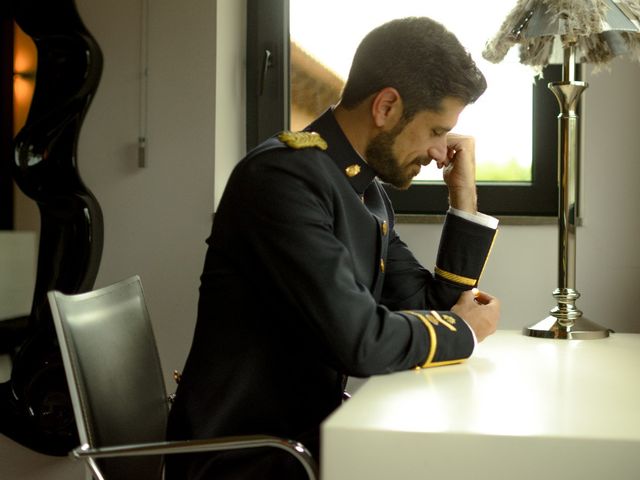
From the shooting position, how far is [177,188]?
242 centimetres

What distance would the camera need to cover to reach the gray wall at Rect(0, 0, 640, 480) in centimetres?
233

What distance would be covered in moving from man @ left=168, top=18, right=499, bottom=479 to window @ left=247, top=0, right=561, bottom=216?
31.4 inches

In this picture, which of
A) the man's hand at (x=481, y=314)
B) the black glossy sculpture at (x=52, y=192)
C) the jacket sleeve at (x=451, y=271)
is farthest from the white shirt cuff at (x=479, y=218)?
the black glossy sculpture at (x=52, y=192)

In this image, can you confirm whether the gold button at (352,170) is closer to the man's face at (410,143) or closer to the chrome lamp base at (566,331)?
the man's face at (410,143)

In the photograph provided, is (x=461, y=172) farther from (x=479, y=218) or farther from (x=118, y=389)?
(x=118, y=389)

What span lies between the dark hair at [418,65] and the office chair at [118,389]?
1.88 feet

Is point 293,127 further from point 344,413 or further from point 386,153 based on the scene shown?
point 344,413

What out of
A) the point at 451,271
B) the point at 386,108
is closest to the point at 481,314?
the point at 451,271

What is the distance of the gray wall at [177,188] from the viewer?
233cm

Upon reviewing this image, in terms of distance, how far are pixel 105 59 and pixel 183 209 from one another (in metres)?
0.45

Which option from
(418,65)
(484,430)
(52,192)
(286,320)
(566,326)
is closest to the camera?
(484,430)

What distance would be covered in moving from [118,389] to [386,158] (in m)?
0.60

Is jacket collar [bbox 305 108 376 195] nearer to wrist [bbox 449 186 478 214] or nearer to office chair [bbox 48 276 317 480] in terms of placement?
wrist [bbox 449 186 478 214]

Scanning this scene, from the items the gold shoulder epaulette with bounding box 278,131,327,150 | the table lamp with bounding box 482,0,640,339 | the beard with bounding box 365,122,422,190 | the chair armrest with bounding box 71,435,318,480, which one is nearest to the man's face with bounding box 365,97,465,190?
the beard with bounding box 365,122,422,190
